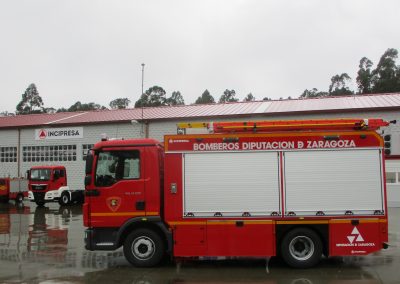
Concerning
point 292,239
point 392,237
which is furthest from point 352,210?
point 392,237

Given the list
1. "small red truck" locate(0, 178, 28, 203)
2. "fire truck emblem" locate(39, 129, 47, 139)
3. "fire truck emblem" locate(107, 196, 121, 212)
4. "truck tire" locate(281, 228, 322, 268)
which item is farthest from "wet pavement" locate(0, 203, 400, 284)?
"fire truck emblem" locate(39, 129, 47, 139)

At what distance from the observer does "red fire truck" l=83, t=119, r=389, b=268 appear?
927cm

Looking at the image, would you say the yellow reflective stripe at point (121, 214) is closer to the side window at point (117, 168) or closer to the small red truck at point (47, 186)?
the side window at point (117, 168)

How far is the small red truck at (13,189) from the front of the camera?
101ft

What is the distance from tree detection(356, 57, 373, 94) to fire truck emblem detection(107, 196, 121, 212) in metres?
74.6

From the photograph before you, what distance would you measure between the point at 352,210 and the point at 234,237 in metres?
2.41

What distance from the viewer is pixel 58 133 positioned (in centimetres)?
3378

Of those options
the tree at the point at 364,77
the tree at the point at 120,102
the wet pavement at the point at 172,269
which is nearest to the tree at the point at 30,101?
the tree at the point at 120,102

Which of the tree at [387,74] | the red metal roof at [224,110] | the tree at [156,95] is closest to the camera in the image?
the red metal roof at [224,110]

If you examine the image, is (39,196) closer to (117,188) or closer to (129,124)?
(129,124)

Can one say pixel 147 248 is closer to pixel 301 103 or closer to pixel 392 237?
pixel 392 237

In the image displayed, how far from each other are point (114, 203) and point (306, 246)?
4034mm

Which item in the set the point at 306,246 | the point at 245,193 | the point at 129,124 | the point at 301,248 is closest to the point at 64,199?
the point at 129,124

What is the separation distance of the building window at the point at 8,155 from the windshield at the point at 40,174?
8039mm
